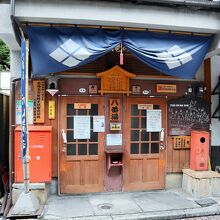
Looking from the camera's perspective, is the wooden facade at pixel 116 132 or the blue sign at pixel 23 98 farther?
the wooden facade at pixel 116 132

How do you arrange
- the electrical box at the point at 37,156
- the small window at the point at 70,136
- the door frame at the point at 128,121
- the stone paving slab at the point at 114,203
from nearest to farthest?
1. the stone paving slab at the point at 114,203
2. the electrical box at the point at 37,156
3. the small window at the point at 70,136
4. the door frame at the point at 128,121

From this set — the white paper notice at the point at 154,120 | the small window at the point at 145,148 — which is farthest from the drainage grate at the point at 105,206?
the white paper notice at the point at 154,120

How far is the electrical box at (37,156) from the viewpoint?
253 inches

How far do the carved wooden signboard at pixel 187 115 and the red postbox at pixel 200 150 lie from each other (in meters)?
0.35

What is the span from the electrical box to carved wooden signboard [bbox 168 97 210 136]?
351 centimetres

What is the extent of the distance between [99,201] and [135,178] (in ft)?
4.26

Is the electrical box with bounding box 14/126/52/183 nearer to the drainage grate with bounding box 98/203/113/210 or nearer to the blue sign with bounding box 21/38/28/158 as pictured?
the blue sign with bounding box 21/38/28/158

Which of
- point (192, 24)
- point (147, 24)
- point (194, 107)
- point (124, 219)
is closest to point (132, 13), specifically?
point (147, 24)

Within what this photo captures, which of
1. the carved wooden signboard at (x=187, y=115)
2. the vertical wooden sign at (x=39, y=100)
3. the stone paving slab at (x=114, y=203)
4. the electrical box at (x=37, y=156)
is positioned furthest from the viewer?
the carved wooden signboard at (x=187, y=115)

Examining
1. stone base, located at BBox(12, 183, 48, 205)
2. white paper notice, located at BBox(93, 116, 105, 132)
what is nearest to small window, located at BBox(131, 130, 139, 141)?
white paper notice, located at BBox(93, 116, 105, 132)

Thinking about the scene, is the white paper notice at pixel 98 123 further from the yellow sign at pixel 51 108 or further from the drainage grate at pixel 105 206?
the drainage grate at pixel 105 206

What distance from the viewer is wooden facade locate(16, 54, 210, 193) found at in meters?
7.10

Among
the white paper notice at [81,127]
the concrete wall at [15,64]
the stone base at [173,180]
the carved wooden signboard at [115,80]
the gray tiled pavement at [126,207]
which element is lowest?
the gray tiled pavement at [126,207]

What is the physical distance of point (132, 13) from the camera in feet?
19.8
